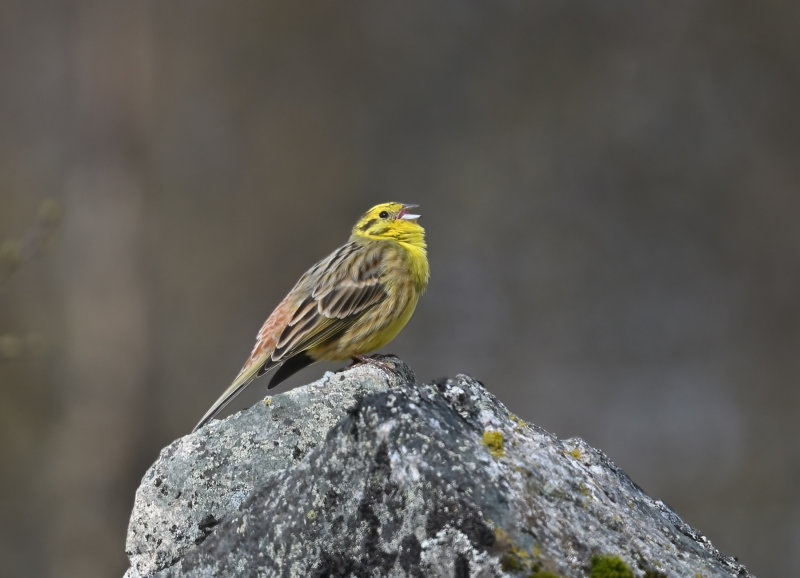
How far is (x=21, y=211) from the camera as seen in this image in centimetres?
1242

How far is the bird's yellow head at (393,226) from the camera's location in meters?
6.23

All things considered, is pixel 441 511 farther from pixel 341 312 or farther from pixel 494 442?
pixel 341 312

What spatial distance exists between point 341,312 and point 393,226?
0.91 meters

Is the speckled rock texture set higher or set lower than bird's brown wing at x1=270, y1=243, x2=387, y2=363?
lower

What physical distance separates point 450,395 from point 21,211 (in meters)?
10.7

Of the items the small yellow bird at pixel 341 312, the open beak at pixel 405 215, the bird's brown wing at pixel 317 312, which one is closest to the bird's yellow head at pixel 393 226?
the open beak at pixel 405 215

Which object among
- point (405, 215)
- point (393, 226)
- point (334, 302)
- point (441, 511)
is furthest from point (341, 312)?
point (441, 511)

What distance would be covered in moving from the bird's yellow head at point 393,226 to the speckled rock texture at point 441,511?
10.7 feet

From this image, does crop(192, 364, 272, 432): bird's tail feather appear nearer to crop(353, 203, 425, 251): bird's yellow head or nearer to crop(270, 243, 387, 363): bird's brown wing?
crop(270, 243, 387, 363): bird's brown wing

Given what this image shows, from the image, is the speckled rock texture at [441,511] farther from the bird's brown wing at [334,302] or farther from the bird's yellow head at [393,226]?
the bird's yellow head at [393,226]

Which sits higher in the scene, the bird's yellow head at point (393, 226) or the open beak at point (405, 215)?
the open beak at point (405, 215)

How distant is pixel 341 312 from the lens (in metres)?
5.56

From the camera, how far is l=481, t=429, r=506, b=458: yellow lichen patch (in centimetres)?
264

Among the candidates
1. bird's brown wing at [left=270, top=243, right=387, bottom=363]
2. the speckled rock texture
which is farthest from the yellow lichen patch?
bird's brown wing at [left=270, top=243, right=387, bottom=363]
